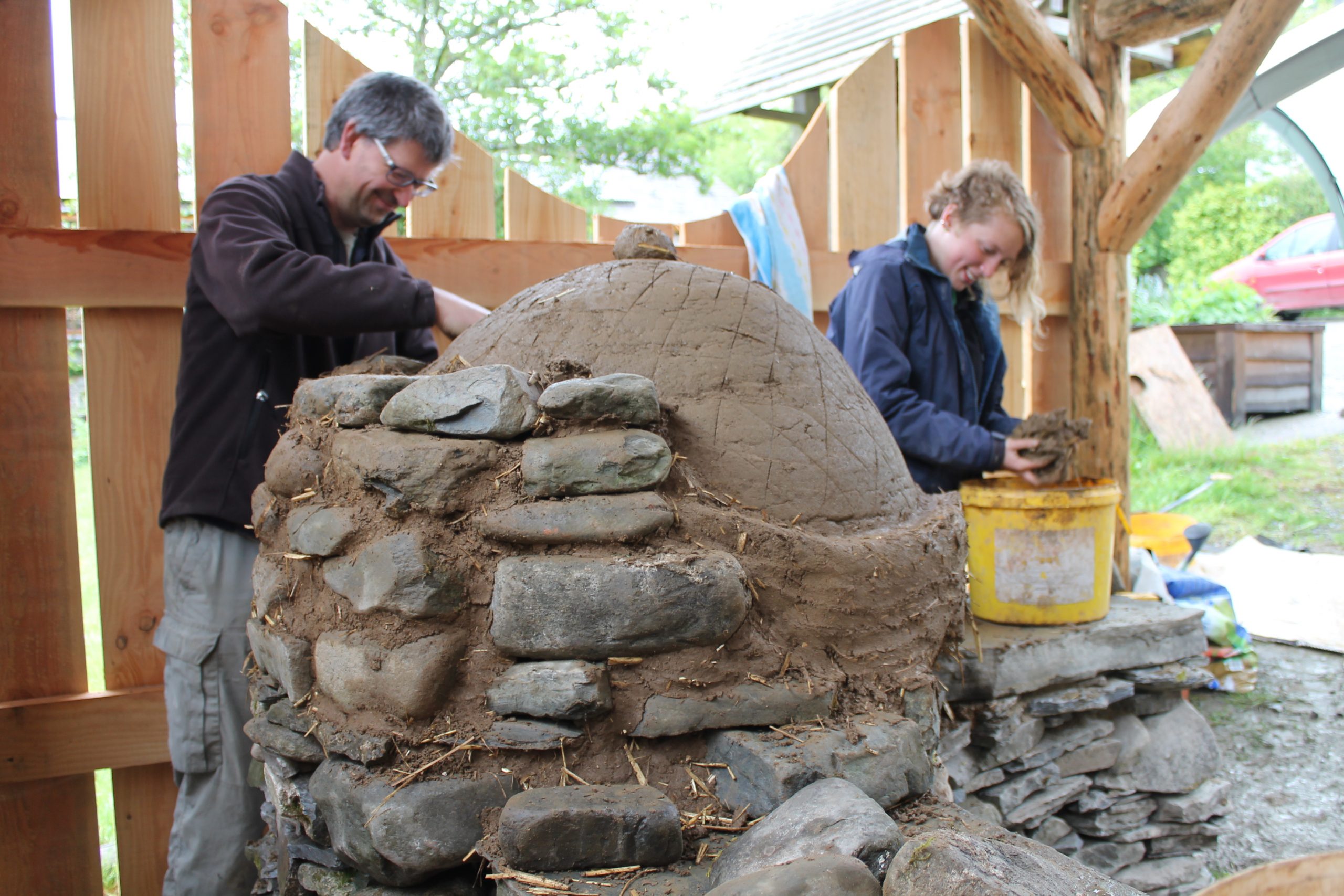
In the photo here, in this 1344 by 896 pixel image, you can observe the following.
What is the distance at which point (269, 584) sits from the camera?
197 cm

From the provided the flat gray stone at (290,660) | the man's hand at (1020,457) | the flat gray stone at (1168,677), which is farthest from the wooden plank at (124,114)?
the flat gray stone at (1168,677)

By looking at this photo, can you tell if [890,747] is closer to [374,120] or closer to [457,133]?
[374,120]

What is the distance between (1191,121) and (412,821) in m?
3.80

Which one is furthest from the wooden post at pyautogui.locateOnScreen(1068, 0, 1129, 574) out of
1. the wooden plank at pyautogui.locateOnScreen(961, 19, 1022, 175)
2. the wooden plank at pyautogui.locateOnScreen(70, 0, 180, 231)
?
the wooden plank at pyautogui.locateOnScreen(70, 0, 180, 231)

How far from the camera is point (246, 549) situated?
236cm

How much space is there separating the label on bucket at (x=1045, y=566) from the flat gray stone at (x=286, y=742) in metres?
2.19

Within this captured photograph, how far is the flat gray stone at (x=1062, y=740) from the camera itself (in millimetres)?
3076

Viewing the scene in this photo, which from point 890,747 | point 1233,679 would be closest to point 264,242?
point 890,747

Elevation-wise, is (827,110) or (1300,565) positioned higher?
(827,110)

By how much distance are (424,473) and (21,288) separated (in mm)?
1694

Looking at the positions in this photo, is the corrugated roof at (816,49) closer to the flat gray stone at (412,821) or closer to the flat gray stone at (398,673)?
the flat gray stone at (398,673)

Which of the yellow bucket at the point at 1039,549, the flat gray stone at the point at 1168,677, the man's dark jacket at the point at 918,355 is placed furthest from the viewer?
the flat gray stone at the point at 1168,677

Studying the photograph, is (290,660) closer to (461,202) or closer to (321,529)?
(321,529)

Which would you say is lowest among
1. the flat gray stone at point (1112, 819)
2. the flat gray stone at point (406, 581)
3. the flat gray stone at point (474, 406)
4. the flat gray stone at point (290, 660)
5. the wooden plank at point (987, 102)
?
the flat gray stone at point (1112, 819)
